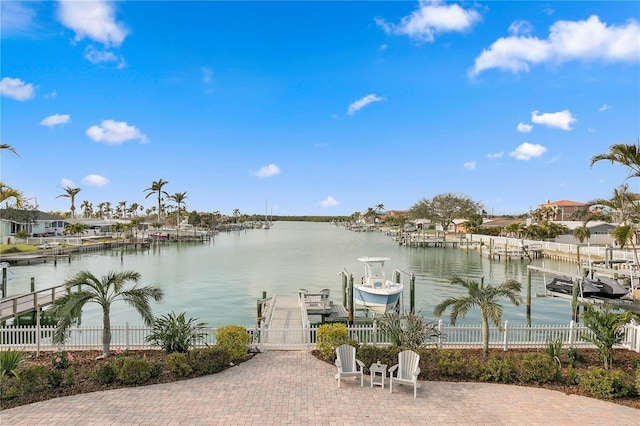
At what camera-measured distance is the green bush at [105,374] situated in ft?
34.4

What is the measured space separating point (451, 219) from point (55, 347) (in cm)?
11427

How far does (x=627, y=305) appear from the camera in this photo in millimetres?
22688

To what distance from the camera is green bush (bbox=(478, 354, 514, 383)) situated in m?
10.9

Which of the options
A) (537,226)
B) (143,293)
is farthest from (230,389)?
(537,226)

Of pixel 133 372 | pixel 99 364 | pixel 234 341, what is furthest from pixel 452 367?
pixel 99 364

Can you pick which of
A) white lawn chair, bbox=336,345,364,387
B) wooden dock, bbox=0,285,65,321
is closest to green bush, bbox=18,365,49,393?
white lawn chair, bbox=336,345,364,387

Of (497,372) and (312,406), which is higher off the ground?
(497,372)

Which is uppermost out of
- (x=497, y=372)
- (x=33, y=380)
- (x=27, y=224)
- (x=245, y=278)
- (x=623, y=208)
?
(x=623, y=208)

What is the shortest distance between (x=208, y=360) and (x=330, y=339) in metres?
3.62

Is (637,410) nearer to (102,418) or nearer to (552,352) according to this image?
(552,352)

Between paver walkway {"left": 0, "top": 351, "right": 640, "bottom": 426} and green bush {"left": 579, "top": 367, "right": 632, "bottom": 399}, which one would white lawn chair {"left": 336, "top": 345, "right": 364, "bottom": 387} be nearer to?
paver walkway {"left": 0, "top": 351, "right": 640, "bottom": 426}

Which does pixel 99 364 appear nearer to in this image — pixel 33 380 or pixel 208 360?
→ pixel 33 380

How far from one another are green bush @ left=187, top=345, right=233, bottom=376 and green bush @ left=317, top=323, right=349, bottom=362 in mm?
2874

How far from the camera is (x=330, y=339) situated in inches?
500
